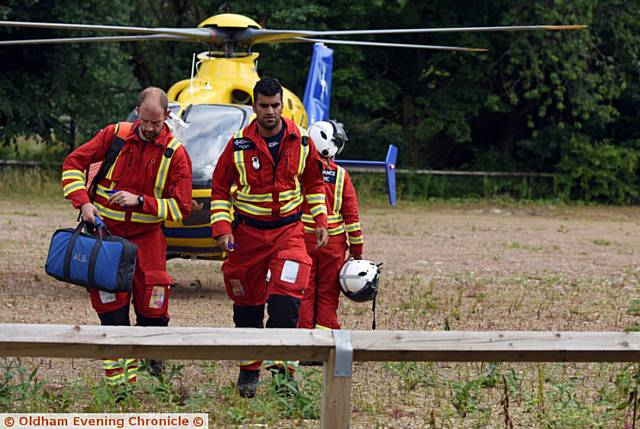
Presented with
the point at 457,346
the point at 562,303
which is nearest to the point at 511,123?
the point at 562,303

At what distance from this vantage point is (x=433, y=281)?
44.6 ft

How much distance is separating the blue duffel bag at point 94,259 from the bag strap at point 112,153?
16.7 inches

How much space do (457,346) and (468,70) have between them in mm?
24365

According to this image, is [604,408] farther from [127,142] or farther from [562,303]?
[562,303]

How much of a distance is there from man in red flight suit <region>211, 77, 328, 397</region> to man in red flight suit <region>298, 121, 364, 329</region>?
1.22 metres

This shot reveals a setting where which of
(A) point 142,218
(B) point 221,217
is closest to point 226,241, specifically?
(B) point 221,217

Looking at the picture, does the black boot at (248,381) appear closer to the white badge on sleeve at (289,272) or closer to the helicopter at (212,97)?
the white badge on sleeve at (289,272)

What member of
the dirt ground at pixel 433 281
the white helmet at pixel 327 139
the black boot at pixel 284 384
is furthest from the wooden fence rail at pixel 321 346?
the white helmet at pixel 327 139

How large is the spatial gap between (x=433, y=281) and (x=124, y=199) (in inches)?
270

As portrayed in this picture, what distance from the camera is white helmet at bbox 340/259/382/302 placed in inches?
343

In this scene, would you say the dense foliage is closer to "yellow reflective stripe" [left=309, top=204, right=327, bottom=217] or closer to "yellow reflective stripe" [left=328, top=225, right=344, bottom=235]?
"yellow reflective stripe" [left=328, top=225, right=344, bottom=235]

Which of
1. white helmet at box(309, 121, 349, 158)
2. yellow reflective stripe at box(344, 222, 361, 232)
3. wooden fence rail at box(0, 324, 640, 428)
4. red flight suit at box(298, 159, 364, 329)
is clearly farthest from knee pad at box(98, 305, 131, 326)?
wooden fence rail at box(0, 324, 640, 428)

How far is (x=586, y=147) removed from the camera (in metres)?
28.8

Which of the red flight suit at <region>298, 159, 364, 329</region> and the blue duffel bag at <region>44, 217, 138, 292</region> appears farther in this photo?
the red flight suit at <region>298, 159, 364, 329</region>
